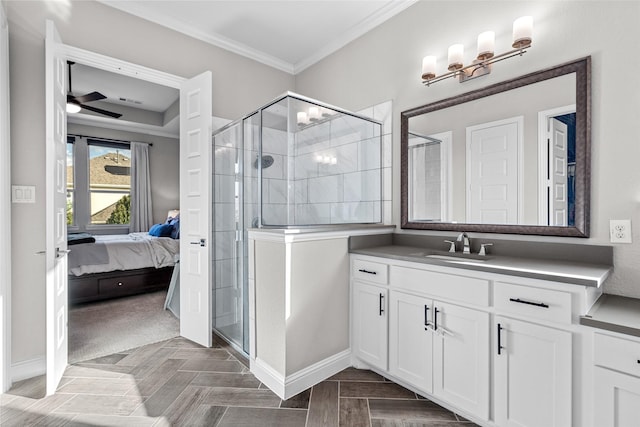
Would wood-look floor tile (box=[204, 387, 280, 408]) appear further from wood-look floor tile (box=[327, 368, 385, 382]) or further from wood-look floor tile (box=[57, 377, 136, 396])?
wood-look floor tile (box=[57, 377, 136, 396])

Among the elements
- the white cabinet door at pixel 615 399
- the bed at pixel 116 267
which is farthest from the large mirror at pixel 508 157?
the bed at pixel 116 267

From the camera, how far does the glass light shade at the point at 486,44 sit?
1.93 m

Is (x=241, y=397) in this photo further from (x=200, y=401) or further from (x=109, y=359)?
(x=109, y=359)

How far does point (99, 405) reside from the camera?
1.85 metres

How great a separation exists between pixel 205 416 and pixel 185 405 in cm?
19

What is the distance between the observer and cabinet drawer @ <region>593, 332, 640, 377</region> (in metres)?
1.12

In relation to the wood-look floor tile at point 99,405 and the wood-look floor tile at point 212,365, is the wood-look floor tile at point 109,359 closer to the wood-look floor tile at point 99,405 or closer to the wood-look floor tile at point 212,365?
the wood-look floor tile at point 99,405

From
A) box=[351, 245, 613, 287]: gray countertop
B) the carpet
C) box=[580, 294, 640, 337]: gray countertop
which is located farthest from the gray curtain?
box=[580, 294, 640, 337]: gray countertop

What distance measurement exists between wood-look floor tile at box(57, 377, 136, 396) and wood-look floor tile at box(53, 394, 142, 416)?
5cm

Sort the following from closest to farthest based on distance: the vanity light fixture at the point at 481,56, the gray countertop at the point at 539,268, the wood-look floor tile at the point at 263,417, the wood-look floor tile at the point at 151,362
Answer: the gray countertop at the point at 539,268
the wood-look floor tile at the point at 263,417
the vanity light fixture at the point at 481,56
the wood-look floor tile at the point at 151,362

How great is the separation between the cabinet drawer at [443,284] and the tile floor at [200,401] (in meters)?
0.67

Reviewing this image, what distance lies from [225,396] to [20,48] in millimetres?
2693

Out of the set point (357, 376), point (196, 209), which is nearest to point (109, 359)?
point (196, 209)

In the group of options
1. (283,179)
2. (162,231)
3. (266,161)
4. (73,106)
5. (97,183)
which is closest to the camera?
(283,179)
